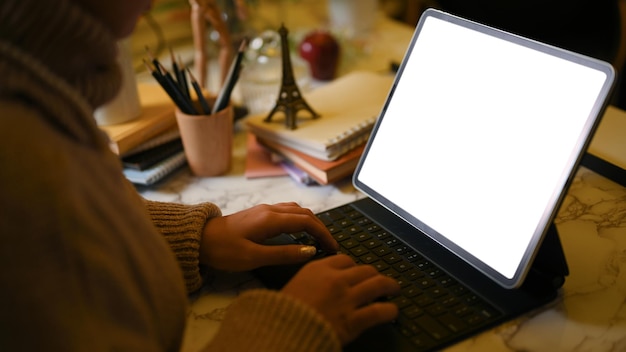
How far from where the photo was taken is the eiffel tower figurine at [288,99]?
1084mm

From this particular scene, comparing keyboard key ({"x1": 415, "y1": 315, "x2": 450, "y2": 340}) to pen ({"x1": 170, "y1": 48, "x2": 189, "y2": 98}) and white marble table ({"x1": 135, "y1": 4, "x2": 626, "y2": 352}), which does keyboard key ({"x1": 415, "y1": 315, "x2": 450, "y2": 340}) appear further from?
pen ({"x1": 170, "y1": 48, "x2": 189, "y2": 98})

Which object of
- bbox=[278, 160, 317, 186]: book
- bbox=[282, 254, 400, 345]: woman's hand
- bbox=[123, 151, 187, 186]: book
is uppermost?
bbox=[282, 254, 400, 345]: woman's hand

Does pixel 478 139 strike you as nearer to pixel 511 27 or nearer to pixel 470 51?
pixel 470 51

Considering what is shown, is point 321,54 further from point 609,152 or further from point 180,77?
point 609,152

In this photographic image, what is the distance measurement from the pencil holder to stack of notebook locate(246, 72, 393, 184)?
6 centimetres

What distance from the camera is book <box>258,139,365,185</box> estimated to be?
990 mm

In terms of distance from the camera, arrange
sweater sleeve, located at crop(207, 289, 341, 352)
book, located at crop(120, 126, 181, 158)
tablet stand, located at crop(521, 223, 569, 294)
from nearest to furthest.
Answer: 1. sweater sleeve, located at crop(207, 289, 341, 352)
2. tablet stand, located at crop(521, 223, 569, 294)
3. book, located at crop(120, 126, 181, 158)

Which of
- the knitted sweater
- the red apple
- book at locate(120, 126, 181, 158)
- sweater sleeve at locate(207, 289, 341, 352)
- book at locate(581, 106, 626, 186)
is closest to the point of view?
the knitted sweater

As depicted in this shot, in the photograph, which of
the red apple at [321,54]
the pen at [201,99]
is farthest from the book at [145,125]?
the red apple at [321,54]

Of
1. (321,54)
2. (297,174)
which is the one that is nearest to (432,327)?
(297,174)

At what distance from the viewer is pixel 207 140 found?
1.03 m

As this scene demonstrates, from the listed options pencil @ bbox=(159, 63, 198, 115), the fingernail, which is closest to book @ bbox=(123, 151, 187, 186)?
pencil @ bbox=(159, 63, 198, 115)

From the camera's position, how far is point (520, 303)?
69 centimetres

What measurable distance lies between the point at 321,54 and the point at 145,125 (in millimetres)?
507
